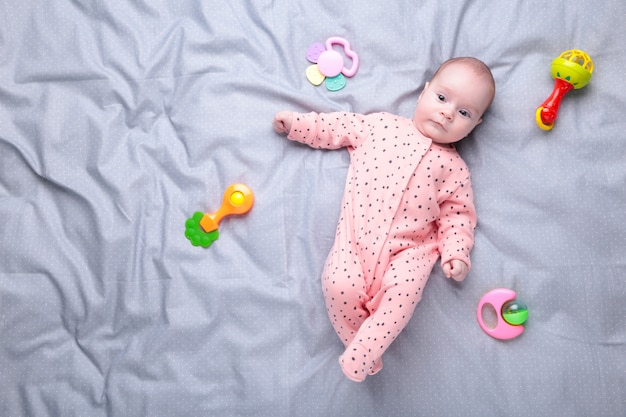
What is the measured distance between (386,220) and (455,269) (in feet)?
0.57

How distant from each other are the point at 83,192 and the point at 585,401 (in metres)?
1.18

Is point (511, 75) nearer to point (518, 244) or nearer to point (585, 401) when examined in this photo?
point (518, 244)

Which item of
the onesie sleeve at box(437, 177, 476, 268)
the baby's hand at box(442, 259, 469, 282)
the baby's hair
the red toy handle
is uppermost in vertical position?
the baby's hair

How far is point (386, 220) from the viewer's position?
1.30m

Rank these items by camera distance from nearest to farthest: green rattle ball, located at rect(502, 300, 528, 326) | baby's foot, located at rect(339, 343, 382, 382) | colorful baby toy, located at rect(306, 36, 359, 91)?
baby's foot, located at rect(339, 343, 382, 382) → green rattle ball, located at rect(502, 300, 528, 326) → colorful baby toy, located at rect(306, 36, 359, 91)

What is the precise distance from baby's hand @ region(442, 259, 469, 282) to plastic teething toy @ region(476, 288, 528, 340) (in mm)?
102

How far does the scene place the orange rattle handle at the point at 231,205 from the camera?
53.9 inches

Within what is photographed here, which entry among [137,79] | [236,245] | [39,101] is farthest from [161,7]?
[236,245]

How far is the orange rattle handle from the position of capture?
4.49 feet

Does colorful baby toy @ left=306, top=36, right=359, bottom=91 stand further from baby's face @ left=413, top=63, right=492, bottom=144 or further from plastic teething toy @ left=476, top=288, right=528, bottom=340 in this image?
plastic teething toy @ left=476, top=288, right=528, bottom=340

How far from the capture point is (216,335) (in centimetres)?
135

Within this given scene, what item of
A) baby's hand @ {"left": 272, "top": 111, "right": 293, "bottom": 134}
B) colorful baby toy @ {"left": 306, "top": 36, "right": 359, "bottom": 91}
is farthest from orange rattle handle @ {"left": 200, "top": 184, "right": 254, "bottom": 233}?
colorful baby toy @ {"left": 306, "top": 36, "right": 359, "bottom": 91}

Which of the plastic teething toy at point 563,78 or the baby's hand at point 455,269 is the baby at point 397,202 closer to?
the baby's hand at point 455,269

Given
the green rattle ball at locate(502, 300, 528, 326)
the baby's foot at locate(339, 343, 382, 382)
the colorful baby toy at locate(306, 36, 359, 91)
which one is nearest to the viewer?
the baby's foot at locate(339, 343, 382, 382)
